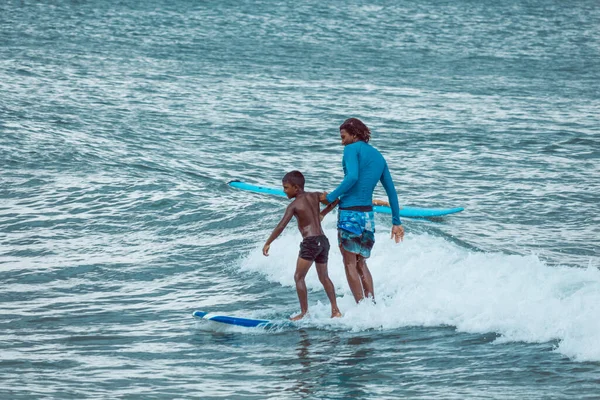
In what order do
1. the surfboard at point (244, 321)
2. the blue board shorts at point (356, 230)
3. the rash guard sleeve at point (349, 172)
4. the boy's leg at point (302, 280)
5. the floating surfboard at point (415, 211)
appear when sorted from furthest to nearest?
the floating surfboard at point (415, 211), the surfboard at point (244, 321), the boy's leg at point (302, 280), the blue board shorts at point (356, 230), the rash guard sleeve at point (349, 172)

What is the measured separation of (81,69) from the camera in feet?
117

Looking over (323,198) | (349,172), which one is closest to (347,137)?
(349,172)

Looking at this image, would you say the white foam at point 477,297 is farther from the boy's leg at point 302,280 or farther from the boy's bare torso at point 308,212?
the boy's bare torso at point 308,212

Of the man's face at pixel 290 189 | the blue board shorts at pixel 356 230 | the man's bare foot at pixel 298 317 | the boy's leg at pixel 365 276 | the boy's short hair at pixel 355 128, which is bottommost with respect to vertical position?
the man's bare foot at pixel 298 317

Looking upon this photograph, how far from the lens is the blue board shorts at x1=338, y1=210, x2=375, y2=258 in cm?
908

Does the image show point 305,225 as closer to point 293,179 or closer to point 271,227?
point 293,179

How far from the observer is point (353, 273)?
9.34 meters

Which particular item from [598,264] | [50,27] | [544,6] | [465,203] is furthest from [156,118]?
[544,6]

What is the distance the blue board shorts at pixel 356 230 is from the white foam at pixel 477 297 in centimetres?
77

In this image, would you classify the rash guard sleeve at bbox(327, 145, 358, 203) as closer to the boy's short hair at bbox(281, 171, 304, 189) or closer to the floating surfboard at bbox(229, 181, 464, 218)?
the boy's short hair at bbox(281, 171, 304, 189)

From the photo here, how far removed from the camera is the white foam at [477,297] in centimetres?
894

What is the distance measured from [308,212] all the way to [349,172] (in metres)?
0.58

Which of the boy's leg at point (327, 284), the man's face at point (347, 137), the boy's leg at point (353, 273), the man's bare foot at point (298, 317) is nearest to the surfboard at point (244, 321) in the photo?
the man's bare foot at point (298, 317)

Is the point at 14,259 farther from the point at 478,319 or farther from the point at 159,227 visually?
the point at 478,319
